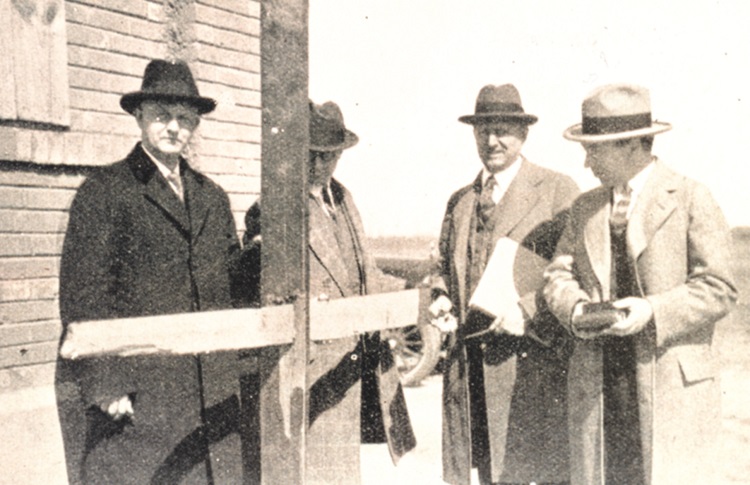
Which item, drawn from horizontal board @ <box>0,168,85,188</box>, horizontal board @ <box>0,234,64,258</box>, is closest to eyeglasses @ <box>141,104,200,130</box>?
horizontal board @ <box>0,168,85,188</box>

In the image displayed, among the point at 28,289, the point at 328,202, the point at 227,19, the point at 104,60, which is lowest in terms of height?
the point at 28,289

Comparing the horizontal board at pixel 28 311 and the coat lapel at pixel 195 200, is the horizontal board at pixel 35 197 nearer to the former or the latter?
the horizontal board at pixel 28 311

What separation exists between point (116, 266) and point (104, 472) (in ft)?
2.49

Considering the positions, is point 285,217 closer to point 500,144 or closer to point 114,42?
point 500,144

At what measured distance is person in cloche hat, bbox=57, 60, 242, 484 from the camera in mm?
2578

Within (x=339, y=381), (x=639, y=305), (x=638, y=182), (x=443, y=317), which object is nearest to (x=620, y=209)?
(x=638, y=182)

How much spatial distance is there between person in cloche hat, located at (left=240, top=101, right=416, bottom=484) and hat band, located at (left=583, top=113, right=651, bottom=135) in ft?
3.96

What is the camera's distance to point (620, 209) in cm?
297

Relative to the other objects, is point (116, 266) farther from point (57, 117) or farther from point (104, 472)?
point (57, 117)

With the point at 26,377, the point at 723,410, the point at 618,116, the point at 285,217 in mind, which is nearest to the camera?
the point at 285,217

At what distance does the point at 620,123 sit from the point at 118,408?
2.19 meters

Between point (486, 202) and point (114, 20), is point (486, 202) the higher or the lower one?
the lower one

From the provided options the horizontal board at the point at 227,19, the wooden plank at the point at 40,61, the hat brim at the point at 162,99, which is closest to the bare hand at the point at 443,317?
the hat brim at the point at 162,99

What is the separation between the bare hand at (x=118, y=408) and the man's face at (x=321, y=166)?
1377 millimetres
